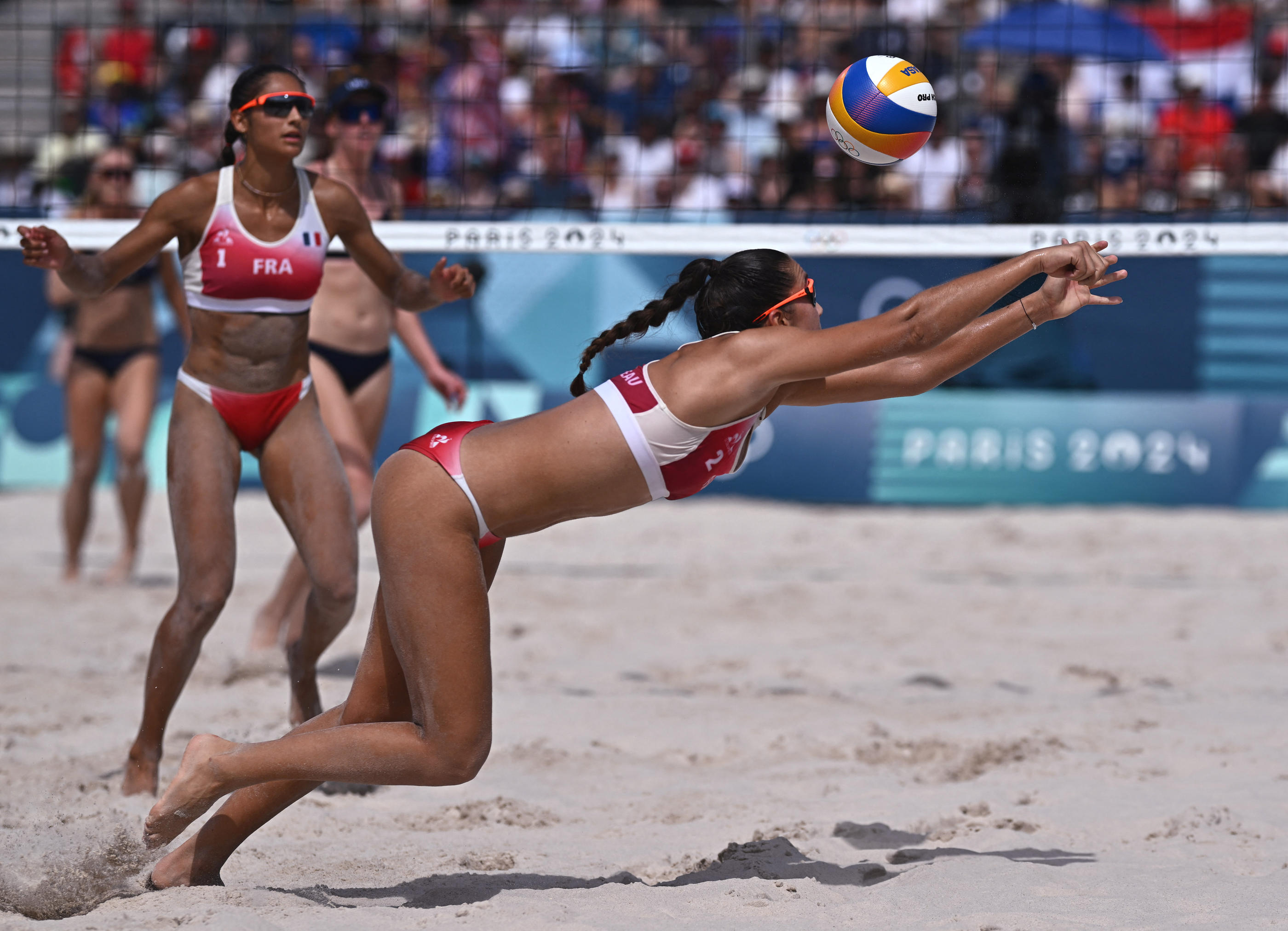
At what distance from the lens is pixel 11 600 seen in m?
6.58

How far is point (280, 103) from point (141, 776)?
1836 mm

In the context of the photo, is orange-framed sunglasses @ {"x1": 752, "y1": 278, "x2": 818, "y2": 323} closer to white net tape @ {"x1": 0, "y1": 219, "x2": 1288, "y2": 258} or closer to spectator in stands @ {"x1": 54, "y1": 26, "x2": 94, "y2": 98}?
white net tape @ {"x1": 0, "y1": 219, "x2": 1288, "y2": 258}

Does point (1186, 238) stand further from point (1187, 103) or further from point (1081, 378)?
point (1187, 103)

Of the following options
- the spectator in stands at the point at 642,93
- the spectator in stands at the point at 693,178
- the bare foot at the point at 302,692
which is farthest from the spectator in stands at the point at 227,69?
the bare foot at the point at 302,692

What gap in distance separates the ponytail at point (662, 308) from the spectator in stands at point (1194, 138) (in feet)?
23.1

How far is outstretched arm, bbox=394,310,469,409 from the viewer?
17.1ft

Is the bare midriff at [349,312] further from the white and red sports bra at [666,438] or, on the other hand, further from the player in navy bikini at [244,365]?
the white and red sports bra at [666,438]

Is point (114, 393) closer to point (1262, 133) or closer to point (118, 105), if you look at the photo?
point (118, 105)

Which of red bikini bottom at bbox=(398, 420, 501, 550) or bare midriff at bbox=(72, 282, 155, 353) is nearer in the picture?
red bikini bottom at bbox=(398, 420, 501, 550)

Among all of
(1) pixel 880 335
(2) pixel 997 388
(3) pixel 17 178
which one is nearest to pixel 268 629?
(1) pixel 880 335

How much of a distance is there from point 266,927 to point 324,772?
0.31 meters

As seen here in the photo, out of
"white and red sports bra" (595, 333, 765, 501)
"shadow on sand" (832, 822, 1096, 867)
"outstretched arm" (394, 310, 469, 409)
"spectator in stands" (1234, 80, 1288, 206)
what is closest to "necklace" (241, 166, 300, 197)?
"outstretched arm" (394, 310, 469, 409)

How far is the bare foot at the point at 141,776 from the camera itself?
3.72 m

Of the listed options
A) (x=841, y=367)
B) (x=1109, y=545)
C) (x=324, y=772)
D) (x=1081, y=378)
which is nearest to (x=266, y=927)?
(x=324, y=772)
